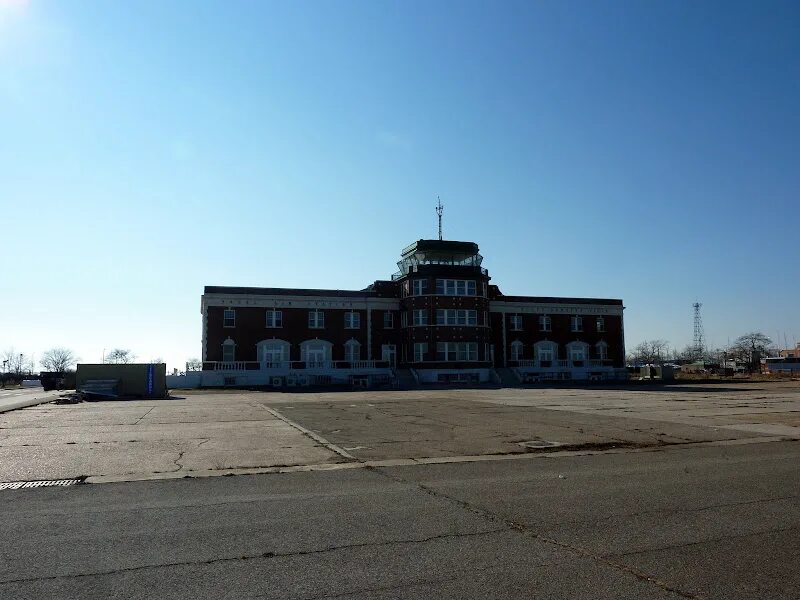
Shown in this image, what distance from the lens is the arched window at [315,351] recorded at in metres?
61.3

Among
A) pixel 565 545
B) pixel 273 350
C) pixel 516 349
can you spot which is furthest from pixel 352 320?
pixel 565 545

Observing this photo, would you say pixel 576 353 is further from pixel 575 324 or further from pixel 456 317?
pixel 456 317

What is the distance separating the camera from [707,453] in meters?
12.6

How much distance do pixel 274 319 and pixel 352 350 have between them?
8345mm

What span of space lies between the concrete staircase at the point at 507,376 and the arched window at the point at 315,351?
16.9 m

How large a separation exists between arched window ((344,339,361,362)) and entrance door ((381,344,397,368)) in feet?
8.33

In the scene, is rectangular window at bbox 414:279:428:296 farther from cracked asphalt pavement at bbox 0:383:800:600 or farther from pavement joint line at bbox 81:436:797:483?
pavement joint line at bbox 81:436:797:483

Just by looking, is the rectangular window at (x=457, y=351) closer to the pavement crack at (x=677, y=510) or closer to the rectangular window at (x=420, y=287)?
the rectangular window at (x=420, y=287)

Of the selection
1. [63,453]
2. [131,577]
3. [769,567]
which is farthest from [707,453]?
[63,453]

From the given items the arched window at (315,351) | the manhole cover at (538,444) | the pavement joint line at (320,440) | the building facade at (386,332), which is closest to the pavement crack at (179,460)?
the pavement joint line at (320,440)

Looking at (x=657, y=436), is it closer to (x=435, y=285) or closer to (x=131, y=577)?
(x=131, y=577)

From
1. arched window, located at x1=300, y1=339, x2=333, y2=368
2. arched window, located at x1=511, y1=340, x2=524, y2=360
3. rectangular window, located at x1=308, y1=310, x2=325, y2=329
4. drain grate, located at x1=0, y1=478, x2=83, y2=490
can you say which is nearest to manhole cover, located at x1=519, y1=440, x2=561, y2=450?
drain grate, located at x1=0, y1=478, x2=83, y2=490

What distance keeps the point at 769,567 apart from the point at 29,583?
6.39 m

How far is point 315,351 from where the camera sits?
61781 mm
